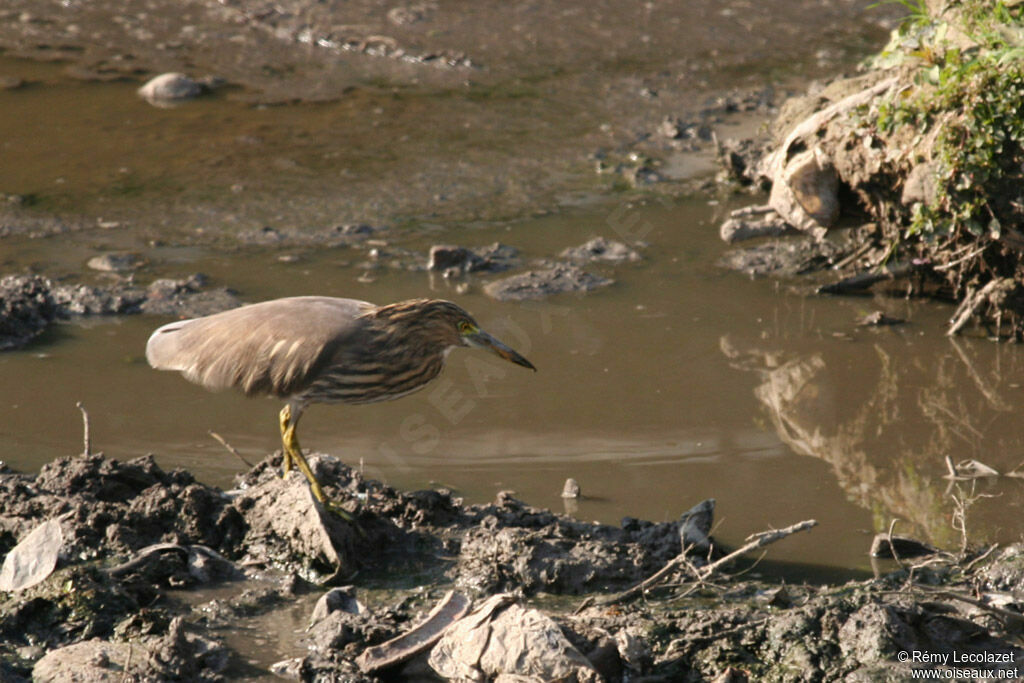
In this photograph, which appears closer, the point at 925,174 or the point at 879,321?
the point at 925,174

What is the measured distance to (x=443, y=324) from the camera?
17.4 ft

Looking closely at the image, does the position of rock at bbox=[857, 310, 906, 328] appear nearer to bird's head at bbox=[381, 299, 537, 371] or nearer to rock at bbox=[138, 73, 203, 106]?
bird's head at bbox=[381, 299, 537, 371]

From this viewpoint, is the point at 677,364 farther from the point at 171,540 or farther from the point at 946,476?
the point at 171,540

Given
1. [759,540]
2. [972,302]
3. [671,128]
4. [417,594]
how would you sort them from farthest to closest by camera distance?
[671,128] → [972,302] → [417,594] → [759,540]

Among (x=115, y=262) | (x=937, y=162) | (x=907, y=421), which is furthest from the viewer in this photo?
(x=115, y=262)

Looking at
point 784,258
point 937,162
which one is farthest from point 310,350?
point 784,258

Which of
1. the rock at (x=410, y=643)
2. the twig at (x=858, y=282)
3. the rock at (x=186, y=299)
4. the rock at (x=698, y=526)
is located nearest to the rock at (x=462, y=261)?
the rock at (x=186, y=299)

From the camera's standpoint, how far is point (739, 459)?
575 cm

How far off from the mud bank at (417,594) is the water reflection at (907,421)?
489mm

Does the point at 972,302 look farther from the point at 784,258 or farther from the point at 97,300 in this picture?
the point at 97,300

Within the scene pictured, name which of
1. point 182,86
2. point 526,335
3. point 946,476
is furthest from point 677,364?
point 182,86

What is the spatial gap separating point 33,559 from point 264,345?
4.07 ft

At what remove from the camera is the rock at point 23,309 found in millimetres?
6801

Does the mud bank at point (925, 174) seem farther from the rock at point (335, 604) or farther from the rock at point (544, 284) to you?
the rock at point (335, 604)
